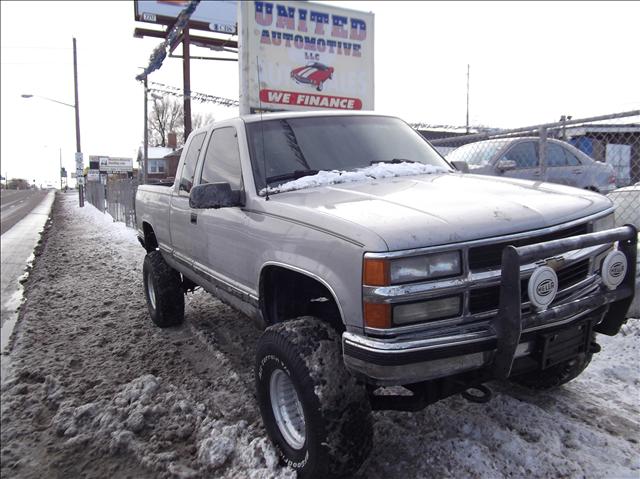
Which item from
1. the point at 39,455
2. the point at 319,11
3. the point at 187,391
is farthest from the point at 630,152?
the point at 39,455

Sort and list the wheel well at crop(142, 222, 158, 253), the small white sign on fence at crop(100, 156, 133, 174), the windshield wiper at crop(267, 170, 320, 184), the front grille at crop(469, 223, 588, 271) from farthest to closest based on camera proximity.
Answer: the small white sign on fence at crop(100, 156, 133, 174)
the wheel well at crop(142, 222, 158, 253)
the windshield wiper at crop(267, 170, 320, 184)
the front grille at crop(469, 223, 588, 271)

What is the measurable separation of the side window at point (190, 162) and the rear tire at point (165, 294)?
3.41ft

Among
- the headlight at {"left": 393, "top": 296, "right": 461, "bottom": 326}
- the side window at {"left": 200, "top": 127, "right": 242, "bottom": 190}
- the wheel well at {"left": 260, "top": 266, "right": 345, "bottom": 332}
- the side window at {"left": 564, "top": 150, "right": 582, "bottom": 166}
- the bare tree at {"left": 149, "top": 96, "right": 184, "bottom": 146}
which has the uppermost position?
the bare tree at {"left": 149, "top": 96, "right": 184, "bottom": 146}

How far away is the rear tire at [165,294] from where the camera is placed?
516 cm

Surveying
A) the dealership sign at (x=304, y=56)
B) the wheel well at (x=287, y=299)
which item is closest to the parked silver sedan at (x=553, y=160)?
the dealership sign at (x=304, y=56)

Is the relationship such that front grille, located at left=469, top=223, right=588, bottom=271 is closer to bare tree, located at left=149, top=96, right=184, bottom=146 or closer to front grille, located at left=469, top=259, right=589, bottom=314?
front grille, located at left=469, top=259, right=589, bottom=314

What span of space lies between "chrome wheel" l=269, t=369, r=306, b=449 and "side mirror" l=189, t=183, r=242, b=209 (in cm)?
111

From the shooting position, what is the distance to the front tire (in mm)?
2311

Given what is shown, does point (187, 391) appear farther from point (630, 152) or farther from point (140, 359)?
point (630, 152)

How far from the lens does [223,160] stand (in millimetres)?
3861

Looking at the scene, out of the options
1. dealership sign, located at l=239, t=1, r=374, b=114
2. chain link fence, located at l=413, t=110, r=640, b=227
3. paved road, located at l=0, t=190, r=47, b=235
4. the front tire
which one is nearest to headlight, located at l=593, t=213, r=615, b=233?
the front tire

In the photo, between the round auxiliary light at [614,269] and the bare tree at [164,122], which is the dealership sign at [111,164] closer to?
the bare tree at [164,122]

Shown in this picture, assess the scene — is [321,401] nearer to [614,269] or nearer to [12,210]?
[614,269]

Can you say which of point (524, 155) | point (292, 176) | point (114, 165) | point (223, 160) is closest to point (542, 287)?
point (292, 176)
